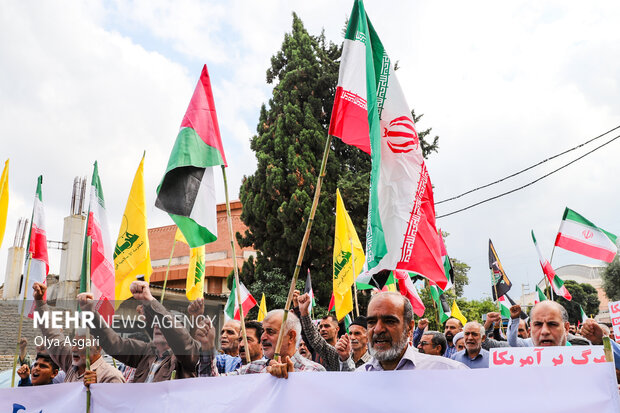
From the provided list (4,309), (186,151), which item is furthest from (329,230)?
(186,151)

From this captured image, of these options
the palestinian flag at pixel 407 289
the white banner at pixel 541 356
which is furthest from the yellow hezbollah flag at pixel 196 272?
the white banner at pixel 541 356

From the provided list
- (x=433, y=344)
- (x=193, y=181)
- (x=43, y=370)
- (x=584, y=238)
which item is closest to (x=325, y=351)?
(x=433, y=344)

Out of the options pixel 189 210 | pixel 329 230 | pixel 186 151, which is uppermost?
pixel 329 230

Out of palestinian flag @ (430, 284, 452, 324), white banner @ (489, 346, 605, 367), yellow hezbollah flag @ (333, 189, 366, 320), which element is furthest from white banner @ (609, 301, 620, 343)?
palestinian flag @ (430, 284, 452, 324)

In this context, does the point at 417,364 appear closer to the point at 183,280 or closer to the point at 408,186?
the point at 408,186

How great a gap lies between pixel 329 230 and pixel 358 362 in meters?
13.0

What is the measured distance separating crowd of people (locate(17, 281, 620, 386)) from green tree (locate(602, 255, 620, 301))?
39956 millimetres

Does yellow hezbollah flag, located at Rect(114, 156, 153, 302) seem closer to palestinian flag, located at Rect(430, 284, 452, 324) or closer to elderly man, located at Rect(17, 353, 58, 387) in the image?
elderly man, located at Rect(17, 353, 58, 387)

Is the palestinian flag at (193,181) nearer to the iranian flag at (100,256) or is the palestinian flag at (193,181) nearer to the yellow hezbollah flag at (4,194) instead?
the iranian flag at (100,256)

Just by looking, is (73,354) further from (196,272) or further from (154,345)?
(196,272)

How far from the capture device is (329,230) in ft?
61.1

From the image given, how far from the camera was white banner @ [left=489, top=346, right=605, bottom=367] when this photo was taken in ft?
9.39

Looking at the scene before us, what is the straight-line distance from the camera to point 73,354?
14.8ft

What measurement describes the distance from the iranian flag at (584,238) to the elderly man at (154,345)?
7.82 metres
